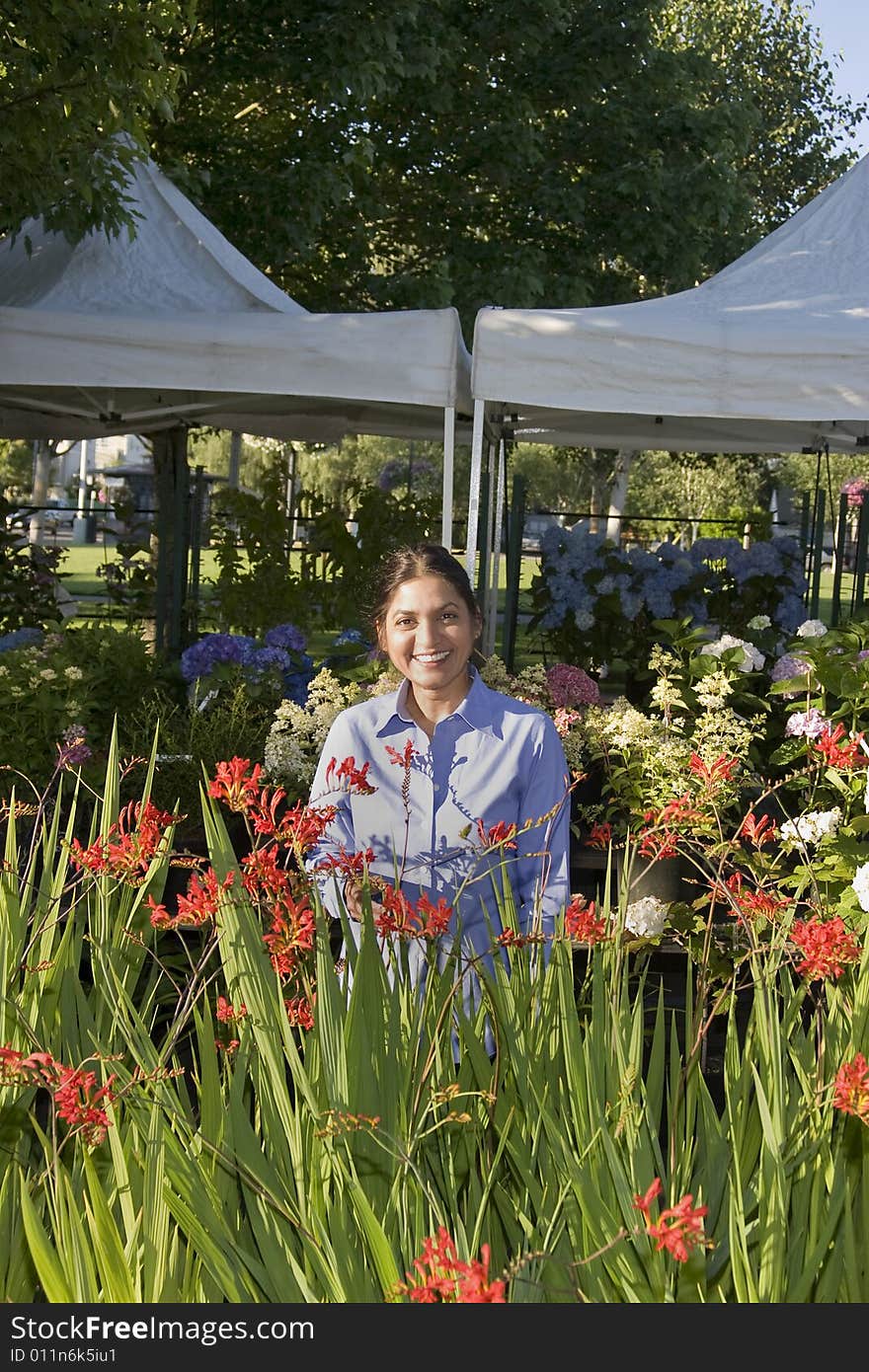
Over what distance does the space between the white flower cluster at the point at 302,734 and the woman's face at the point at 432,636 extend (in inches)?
62.1

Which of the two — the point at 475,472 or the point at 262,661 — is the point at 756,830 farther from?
the point at 262,661

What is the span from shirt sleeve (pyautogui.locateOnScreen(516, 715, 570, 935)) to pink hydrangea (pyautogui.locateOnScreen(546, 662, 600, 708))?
7.89 feet

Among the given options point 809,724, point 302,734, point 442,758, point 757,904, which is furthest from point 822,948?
point 302,734

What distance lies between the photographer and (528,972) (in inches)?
64.0

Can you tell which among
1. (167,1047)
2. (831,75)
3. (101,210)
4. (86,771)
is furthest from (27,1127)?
(831,75)

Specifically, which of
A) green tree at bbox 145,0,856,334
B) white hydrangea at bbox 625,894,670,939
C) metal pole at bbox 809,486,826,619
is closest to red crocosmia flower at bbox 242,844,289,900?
white hydrangea at bbox 625,894,670,939

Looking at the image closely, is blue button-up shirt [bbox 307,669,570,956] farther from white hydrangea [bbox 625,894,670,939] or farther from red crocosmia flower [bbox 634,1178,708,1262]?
red crocosmia flower [bbox 634,1178,708,1262]

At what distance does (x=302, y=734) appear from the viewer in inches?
167

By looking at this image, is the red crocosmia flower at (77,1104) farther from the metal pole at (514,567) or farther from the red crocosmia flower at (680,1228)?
the metal pole at (514,567)

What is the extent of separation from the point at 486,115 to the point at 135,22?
23.7 feet

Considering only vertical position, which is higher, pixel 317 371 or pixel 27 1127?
pixel 317 371

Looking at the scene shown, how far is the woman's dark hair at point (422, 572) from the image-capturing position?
2.43 metres

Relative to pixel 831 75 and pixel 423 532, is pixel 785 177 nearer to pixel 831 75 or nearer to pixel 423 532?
pixel 831 75

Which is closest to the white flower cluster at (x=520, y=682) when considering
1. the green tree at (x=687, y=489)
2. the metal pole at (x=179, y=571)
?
the metal pole at (x=179, y=571)
